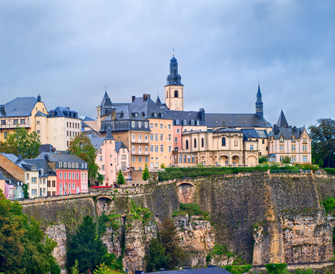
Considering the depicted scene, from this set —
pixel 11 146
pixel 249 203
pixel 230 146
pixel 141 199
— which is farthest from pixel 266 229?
pixel 11 146

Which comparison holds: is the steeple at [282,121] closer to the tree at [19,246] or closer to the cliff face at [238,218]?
the cliff face at [238,218]

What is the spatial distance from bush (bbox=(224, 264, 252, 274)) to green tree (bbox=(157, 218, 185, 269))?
516cm

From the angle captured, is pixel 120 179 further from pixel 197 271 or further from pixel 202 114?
pixel 197 271

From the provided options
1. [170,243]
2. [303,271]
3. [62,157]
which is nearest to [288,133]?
[303,271]

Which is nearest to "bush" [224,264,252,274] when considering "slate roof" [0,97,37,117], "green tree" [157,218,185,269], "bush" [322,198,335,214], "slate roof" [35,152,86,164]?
"green tree" [157,218,185,269]

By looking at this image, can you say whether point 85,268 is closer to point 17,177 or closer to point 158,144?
point 17,177

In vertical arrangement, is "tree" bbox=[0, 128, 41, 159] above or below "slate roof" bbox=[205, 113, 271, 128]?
below

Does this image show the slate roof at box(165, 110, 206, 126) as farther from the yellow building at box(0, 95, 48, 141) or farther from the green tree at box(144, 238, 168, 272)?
the green tree at box(144, 238, 168, 272)

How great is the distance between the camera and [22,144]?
111438 mm

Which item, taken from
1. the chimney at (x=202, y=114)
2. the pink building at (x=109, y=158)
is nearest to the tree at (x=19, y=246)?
the pink building at (x=109, y=158)

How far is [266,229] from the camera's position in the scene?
107 metres

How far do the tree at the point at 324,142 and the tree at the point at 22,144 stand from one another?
139 feet

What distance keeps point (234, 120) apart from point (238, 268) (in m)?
43.8

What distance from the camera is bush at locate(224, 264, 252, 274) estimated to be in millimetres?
99875
